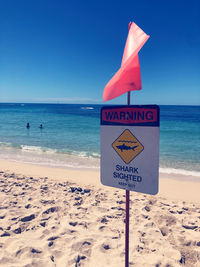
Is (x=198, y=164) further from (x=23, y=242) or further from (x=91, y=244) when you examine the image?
(x=23, y=242)

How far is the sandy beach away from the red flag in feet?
8.17

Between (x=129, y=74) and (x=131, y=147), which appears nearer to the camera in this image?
(x=129, y=74)

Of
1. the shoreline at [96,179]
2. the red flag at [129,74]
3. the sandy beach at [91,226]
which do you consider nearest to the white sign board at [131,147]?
the red flag at [129,74]

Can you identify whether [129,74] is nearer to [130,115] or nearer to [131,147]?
[130,115]

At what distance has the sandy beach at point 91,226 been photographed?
2941mm

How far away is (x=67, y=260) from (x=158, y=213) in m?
2.29

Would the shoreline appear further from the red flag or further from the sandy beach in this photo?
the red flag

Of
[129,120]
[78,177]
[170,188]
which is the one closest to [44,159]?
[78,177]

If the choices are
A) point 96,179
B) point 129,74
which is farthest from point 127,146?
point 96,179

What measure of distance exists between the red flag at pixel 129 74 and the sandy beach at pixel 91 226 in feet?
8.17

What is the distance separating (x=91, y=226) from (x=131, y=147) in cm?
250

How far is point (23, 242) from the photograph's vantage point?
126 inches

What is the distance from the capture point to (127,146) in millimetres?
1989

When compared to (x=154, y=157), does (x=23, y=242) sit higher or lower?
lower
